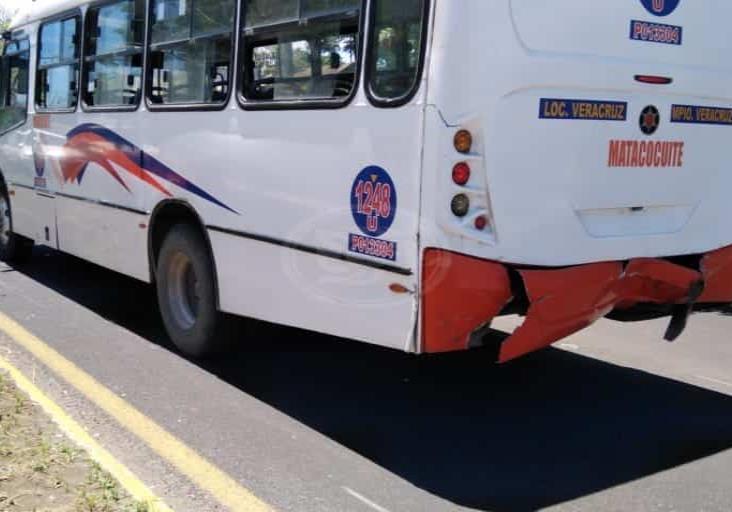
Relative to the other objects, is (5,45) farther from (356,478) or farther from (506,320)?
(356,478)

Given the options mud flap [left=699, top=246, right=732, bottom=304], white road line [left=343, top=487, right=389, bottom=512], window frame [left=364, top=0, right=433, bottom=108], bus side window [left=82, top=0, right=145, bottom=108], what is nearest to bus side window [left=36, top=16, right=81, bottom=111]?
bus side window [left=82, top=0, right=145, bottom=108]

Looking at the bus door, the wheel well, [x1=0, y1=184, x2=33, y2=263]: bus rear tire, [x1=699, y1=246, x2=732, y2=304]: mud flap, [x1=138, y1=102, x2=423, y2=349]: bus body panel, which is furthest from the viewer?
[x1=0, y1=184, x2=33, y2=263]: bus rear tire

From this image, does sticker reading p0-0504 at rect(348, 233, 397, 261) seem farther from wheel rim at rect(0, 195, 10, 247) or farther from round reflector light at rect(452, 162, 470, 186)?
wheel rim at rect(0, 195, 10, 247)

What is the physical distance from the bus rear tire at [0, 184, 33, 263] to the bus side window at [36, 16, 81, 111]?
1.68 meters

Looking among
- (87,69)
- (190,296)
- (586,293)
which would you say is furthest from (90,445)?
(87,69)

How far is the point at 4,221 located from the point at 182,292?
460 centimetres

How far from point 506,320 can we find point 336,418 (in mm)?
2504

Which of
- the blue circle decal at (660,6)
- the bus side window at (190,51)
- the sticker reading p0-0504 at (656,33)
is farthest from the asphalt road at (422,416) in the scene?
the blue circle decal at (660,6)

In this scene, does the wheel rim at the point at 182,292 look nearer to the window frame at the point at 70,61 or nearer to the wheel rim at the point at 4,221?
the window frame at the point at 70,61

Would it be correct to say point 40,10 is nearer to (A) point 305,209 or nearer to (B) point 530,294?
(A) point 305,209

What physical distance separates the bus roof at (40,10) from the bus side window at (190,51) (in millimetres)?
1678

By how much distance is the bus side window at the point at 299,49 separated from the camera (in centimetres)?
448

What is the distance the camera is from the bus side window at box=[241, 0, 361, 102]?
14.7 ft

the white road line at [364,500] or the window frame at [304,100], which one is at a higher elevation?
the window frame at [304,100]
